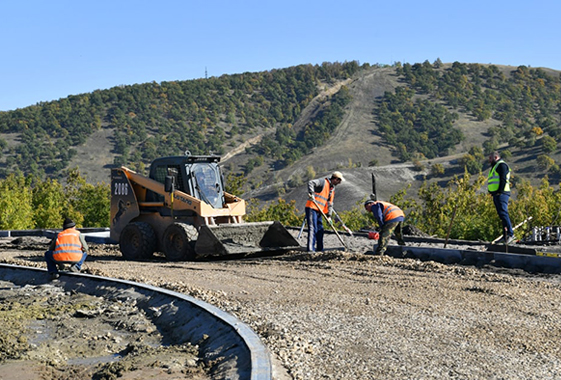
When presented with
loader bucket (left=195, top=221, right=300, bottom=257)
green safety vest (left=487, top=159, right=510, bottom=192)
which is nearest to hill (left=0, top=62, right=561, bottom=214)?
loader bucket (left=195, top=221, right=300, bottom=257)

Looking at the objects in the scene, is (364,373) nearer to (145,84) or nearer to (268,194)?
(268,194)

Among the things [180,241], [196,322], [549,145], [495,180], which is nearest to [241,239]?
[180,241]

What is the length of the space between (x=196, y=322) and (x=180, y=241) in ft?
25.5

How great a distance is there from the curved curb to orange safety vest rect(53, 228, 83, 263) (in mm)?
343

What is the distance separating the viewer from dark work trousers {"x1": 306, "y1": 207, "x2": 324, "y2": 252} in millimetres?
16578

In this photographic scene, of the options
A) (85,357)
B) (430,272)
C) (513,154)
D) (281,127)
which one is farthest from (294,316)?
(281,127)

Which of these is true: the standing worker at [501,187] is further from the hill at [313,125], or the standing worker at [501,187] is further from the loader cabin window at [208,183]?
the hill at [313,125]

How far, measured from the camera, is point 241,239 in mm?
17266

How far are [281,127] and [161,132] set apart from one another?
Result: 2045cm

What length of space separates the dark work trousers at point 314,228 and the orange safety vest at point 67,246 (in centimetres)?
511

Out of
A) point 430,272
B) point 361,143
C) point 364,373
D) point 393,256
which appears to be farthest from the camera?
point 361,143

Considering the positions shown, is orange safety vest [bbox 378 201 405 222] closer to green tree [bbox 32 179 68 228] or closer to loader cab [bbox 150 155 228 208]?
loader cab [bbox 150 155 228 208]

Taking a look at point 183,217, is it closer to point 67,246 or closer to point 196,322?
point 67,246

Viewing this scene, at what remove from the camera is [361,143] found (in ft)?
338
